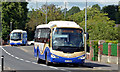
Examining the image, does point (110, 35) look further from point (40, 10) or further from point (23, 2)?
point (23, 2)

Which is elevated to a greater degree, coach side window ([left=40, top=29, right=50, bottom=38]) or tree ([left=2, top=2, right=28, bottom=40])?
tree ([left=2, top=2, right=28, bottom=40])

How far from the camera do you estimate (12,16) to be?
106 metres

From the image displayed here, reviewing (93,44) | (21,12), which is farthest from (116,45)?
(21,12)

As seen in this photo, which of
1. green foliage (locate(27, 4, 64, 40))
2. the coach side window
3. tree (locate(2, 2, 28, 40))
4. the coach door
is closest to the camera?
the coach side window

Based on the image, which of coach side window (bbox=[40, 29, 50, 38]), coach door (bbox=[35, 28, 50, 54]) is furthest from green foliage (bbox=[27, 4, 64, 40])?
coach side window (bbox=[40, 29, 50, 38])

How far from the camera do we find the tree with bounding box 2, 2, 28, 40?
105m

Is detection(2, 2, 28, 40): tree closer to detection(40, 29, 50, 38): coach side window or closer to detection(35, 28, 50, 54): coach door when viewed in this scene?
detection(35, 28, 50, 54): coach door

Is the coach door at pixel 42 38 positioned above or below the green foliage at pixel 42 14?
below

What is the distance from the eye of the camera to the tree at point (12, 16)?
10512 cm

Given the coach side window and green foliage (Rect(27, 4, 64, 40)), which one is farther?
green foliage (Rect(27, 4, 64, 40))

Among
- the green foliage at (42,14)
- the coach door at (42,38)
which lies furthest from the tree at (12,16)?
the coach door at (42,38)

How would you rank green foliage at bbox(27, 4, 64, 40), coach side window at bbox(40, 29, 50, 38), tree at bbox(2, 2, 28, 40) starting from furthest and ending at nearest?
1. tree at bbox(2, 2, 28, 40)
2. green foliage at bbox(27, 4, 64, 40)
3. coach side window at bbox(40, 29, 50, 38)

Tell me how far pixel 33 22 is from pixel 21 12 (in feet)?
25.8

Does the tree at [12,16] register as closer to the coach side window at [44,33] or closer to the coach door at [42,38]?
the coach door at [42,38]
